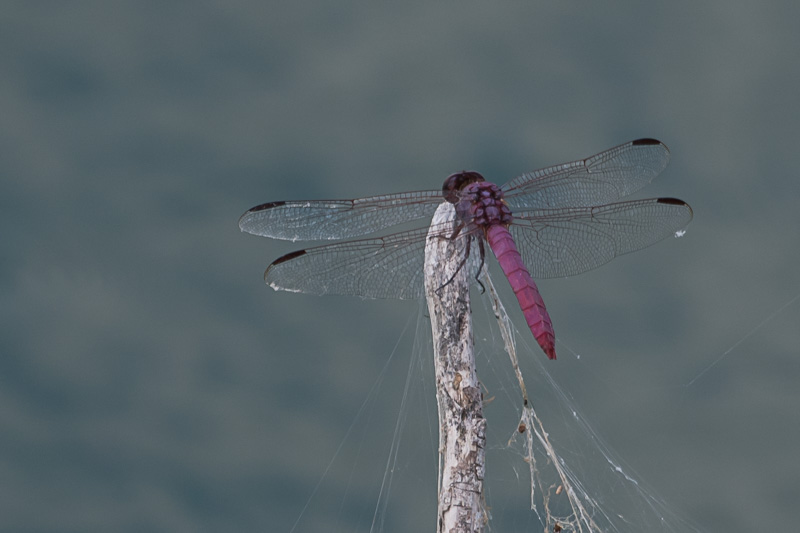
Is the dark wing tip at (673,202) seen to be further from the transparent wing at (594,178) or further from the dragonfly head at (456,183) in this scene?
the dragonfly head at (456,183)

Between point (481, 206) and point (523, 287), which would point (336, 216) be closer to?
point (481, 206)

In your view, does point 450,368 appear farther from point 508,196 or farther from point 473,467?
point 508,196

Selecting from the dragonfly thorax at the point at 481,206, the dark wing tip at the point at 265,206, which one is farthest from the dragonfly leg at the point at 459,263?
the dark wing tip at the point at 265,206

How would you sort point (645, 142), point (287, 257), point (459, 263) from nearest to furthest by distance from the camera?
1. point (459, 263)
2. point (287, 257)
3. point (645, 142)

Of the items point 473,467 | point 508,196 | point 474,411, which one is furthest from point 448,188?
point 473,467

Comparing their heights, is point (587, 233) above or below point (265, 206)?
below

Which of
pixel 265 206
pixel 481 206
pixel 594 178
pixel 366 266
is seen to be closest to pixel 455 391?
pixel 366 266

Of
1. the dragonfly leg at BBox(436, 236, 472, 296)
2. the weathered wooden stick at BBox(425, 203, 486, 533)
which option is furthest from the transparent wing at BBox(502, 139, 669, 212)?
the weathered wooden stick at BBox(425, 203, 486, 533)
